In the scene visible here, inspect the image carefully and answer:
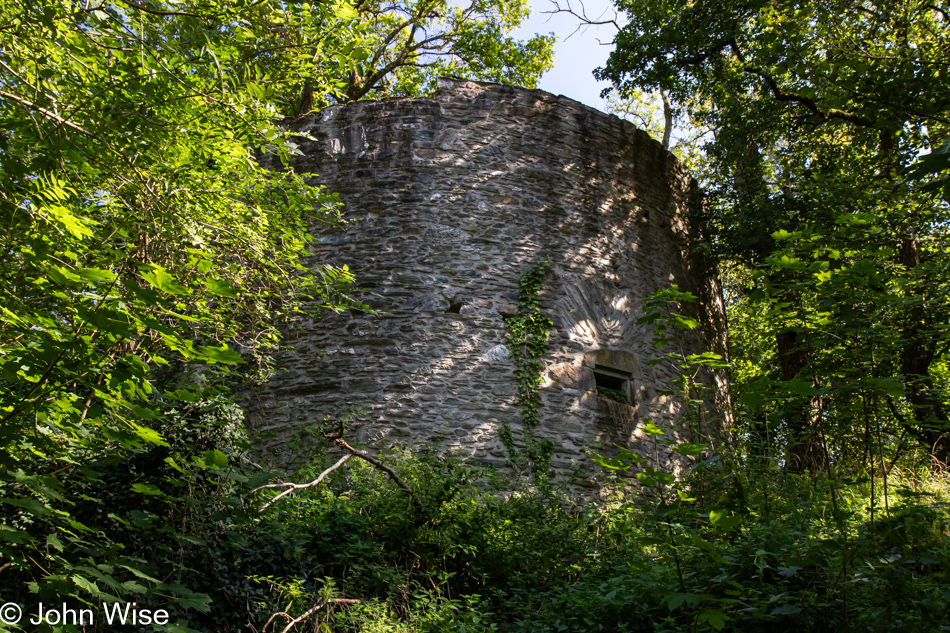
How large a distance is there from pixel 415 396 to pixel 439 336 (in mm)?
654

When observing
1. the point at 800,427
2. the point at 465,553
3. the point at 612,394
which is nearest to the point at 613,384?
the point at 612,394

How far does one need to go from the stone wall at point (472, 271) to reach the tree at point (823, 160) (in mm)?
1547

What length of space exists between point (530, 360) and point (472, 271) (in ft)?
3.60

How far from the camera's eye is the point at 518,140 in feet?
24.0

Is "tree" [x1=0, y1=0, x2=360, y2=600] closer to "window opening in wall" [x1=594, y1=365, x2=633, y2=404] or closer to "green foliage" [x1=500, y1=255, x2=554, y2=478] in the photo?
"green foliage" [x1=500, y1=255, x2=554, y2=478]

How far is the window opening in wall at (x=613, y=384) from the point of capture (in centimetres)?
680

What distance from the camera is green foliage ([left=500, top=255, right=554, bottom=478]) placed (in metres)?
6.08

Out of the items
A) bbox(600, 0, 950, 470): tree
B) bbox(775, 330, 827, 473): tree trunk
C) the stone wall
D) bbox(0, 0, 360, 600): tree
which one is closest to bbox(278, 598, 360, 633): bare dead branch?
bbox(0, 0, 360, 600): tree

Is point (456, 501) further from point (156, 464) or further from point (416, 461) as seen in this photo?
point (156, 464)

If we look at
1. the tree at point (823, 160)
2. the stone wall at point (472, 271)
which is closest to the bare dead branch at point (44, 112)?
the stone wall at point (472, 271)

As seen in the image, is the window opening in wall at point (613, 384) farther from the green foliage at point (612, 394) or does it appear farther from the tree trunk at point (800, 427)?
the tree trunk at point (800, 427)

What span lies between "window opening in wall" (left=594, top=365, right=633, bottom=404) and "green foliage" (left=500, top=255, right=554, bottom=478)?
29.0 inches

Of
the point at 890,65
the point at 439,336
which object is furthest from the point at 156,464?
the point at 890,65

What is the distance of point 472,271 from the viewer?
670 centimetres
